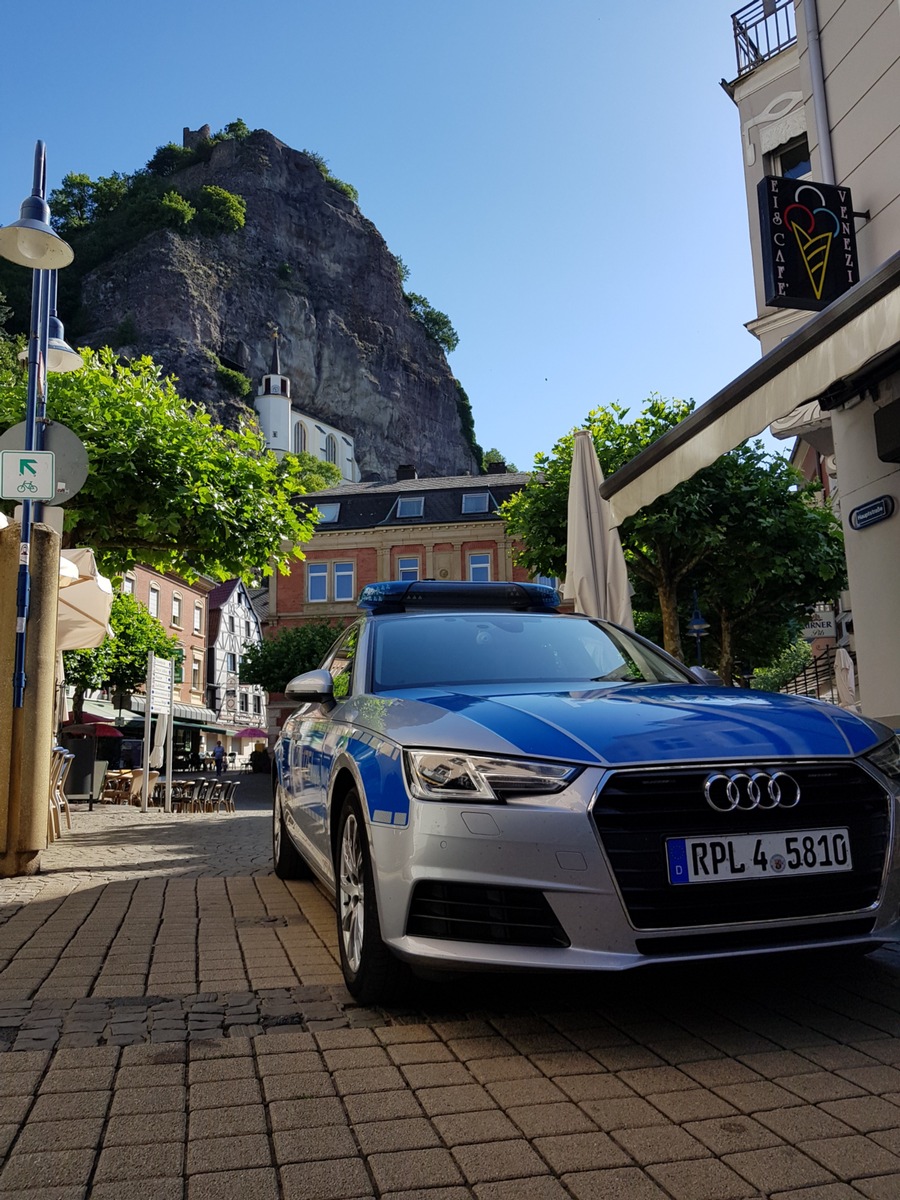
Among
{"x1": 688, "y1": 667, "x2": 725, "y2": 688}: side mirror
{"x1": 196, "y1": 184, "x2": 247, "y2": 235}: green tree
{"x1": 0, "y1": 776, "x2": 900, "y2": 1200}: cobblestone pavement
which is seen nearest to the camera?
{"x1": 0, "y1": 776, "x2": 900, "y2": 1200}: cobblestone pavement

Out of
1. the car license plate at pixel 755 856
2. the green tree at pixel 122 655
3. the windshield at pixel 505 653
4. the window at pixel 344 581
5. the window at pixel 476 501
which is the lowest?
the car license plate at pixel 755 856

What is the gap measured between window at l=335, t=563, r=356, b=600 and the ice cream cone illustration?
4018 centimetres

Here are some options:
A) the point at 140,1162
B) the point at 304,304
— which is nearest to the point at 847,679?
the point at 140,1162

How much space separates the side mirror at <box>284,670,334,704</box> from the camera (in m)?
4.70

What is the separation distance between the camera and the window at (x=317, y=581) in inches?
1973

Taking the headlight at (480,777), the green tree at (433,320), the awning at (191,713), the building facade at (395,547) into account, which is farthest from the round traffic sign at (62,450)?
the green tree at (433,320)

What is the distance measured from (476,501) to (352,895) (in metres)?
46.2

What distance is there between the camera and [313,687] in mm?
4703

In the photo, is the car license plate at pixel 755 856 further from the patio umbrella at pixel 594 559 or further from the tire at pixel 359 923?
the patio umbrella at pixel 594 559

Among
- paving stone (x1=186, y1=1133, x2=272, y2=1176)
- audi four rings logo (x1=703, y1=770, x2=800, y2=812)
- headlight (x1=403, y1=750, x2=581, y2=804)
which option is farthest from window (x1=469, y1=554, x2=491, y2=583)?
paving stone (x1=186, y1=1133, x2=272, y2=1176)

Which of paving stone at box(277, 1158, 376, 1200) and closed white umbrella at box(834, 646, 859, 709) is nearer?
paving stone at box(277, 1158, 376, 1200)

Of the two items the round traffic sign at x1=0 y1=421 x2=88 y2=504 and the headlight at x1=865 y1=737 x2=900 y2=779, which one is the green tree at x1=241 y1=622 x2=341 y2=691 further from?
the headlight at x1=865 y1=737 x2=900 y2=779

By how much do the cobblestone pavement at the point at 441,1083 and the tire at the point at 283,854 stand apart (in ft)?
7.00

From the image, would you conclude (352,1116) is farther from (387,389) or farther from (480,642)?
(387,389)
